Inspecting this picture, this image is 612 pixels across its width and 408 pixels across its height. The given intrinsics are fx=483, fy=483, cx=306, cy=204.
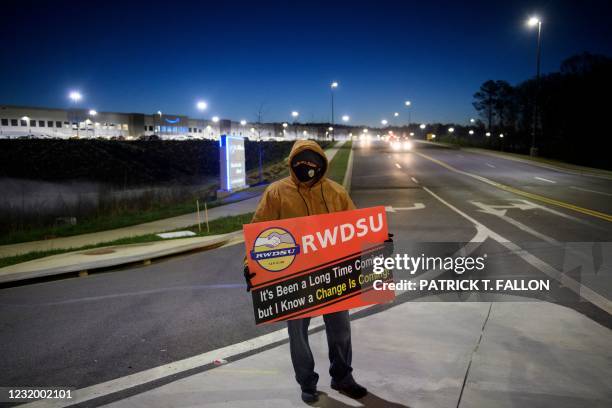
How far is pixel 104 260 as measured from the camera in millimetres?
9180

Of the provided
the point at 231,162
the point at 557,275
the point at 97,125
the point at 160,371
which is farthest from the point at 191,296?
the point at 97,125

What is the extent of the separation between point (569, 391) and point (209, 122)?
153m

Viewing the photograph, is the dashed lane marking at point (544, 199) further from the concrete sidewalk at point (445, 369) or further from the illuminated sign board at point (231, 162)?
the illuminated sign board at point (231, 162)

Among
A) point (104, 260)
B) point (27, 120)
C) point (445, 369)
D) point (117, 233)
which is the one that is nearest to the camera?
point (445, 369)

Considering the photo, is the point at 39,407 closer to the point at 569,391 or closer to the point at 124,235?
the point at 569,391

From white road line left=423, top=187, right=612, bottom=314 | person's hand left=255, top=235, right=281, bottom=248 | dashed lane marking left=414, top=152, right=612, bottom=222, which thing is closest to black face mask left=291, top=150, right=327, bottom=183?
person's hand left=255, top=235, right=281, bottom=248

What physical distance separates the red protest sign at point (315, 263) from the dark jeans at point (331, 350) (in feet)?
0.29

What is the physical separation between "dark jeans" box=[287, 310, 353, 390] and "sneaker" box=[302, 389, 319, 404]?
3cm

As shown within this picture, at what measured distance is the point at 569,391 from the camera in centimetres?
392

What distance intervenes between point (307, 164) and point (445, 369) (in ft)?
7.41

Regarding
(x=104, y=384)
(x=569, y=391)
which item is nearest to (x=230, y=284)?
(x=104, y=384)

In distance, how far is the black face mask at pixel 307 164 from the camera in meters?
A: 3.98

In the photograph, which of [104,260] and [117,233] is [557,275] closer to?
[104,260]

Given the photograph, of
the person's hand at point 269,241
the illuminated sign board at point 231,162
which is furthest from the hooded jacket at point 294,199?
the illuminated sign board at point 231,162
